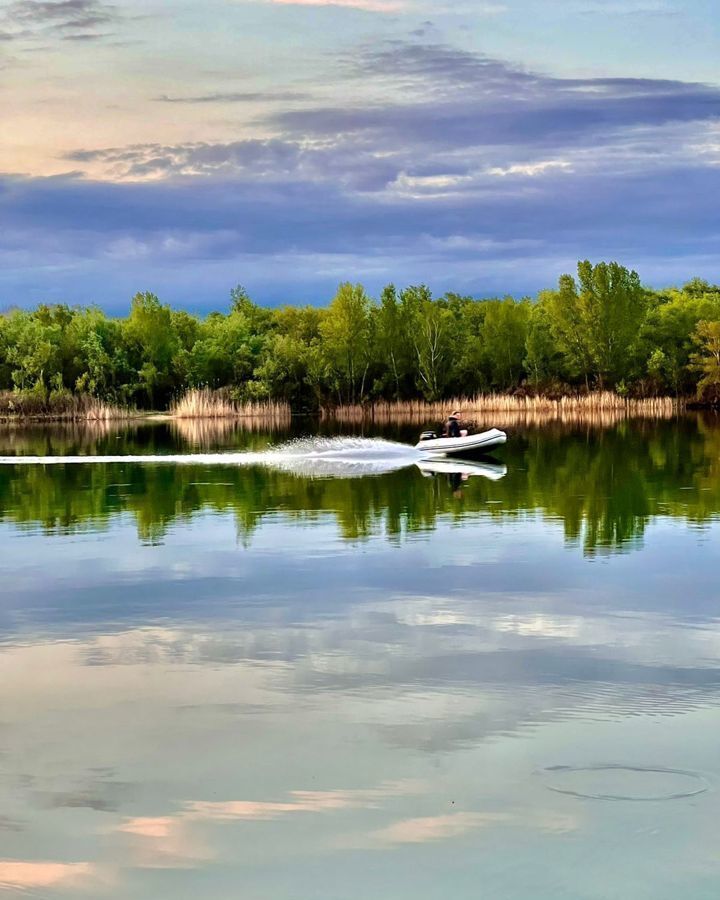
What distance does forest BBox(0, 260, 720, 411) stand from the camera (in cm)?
7638

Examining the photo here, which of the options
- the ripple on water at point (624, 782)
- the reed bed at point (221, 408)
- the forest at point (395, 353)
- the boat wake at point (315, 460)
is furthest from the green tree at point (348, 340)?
the ripple on water at point (624, 782)

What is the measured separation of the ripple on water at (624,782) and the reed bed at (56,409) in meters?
69.7

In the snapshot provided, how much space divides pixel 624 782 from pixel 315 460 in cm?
2776

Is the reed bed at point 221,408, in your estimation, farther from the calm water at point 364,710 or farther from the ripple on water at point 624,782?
the ripple on water at point 624,782

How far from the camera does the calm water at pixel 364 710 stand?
6039mm

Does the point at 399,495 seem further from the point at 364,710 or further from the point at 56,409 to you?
the point at 56,409

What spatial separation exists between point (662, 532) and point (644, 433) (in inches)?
1144

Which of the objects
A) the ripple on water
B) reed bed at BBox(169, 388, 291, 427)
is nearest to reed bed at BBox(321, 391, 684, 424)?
reed bed at BBox(169, 388, 291, 427)

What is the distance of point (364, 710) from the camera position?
8391mm

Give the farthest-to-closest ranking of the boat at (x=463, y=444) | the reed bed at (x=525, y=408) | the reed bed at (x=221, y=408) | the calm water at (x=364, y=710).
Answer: the reed bed at (x=221, y=408) → the reed bed at (x=525, y=408) → the boat at (x=463, y=444) → the calm water at (x=364, y=710)

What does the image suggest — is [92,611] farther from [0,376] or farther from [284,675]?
[0,376]

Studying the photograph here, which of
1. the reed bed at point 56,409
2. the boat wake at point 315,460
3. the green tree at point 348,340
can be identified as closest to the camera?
the boat wake at point 315,460

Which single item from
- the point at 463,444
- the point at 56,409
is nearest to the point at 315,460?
the point at 463,444

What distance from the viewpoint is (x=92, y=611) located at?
12.0 metres
